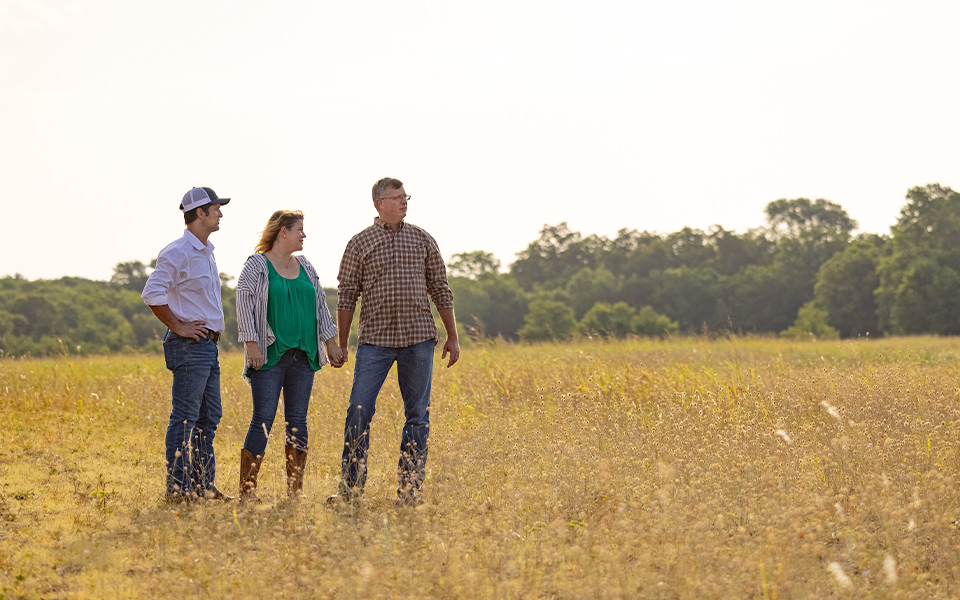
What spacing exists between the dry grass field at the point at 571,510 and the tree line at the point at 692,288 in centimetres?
3049

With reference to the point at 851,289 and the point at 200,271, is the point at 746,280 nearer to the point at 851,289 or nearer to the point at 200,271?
the point at 851,289

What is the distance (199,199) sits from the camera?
16.6 feet

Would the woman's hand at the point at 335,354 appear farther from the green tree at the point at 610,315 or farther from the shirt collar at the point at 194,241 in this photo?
the green tree at the point at 610,315

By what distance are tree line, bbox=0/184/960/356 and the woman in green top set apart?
32218mm

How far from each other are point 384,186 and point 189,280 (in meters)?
1.38

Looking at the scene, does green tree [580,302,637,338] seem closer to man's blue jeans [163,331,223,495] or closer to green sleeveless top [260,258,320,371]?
green sleeveless top [260,258,320,371]

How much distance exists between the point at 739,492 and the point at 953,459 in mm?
1568

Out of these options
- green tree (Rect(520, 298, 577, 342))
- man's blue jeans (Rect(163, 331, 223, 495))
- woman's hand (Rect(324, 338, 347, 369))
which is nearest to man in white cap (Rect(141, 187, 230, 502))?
man's blue jeans (Rect(163, 331, 223, 495))

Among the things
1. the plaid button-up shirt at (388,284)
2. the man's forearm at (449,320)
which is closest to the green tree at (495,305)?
the man's forearm at (449,320)

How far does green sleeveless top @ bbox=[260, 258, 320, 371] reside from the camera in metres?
4.94

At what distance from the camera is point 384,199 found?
4898 millimetres

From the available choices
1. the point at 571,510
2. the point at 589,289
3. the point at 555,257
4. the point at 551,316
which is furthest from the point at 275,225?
the point at 555,257

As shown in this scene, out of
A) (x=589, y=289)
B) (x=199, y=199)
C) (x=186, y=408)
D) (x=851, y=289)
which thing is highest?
(x=851, y=289)

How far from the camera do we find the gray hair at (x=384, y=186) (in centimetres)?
492
